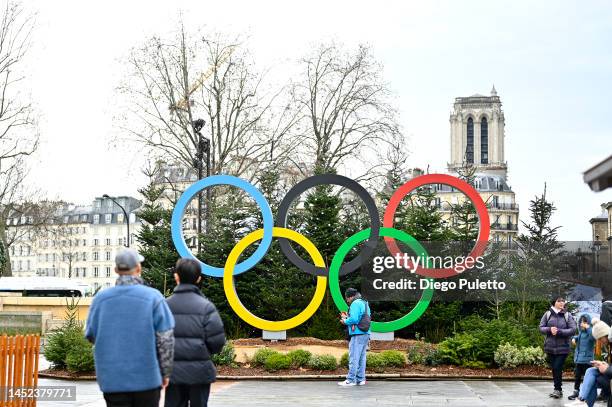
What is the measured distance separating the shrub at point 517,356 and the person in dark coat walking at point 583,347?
4.21m

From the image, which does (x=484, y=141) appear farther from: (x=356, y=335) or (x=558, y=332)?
(x=558, y=332)

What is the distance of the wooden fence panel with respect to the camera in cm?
1110

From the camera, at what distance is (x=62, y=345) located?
20.0m

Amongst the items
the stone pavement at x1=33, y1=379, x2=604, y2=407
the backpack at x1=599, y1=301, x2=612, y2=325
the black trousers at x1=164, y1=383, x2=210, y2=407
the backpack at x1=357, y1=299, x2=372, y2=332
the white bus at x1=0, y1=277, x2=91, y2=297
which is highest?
the white bus at x1=0, y1=277, x2=91, y2=297

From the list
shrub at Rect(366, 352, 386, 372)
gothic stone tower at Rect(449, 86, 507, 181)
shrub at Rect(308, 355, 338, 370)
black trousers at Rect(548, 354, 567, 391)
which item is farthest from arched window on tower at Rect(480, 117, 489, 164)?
black trousers at Rect(548, 354, 567, 391)

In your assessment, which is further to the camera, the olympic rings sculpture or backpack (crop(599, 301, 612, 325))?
the olympic rings sculpture

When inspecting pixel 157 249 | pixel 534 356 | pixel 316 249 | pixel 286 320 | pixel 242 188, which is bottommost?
pixel 534 356

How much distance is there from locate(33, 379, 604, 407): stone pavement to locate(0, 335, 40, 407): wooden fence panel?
9.15 ft

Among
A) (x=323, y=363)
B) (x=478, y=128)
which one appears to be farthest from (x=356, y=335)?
(x=478, y=128)

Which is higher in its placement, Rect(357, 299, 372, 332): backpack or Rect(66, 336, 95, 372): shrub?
Rect(357, 299, 372, 332): backpack

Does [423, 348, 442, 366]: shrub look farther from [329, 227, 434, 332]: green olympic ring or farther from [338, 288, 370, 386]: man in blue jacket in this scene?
[329, 227, 434, 332]: green olympic ring

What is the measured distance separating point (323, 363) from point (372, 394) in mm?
3763

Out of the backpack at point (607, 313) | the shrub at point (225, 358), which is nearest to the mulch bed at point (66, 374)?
the shrub at point (225, 358)

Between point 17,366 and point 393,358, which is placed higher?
point 17,366
